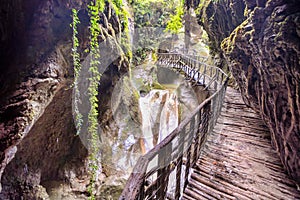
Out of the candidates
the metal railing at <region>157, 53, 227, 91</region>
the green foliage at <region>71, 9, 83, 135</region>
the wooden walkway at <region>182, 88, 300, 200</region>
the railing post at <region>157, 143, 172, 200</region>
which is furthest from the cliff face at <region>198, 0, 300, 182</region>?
the metal railing at <region>157, 53, 227, 91</region>

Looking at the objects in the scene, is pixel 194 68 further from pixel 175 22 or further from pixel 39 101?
pixel 175 22

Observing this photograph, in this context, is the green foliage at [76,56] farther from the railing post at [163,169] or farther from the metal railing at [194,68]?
the metal railing at [194,68]

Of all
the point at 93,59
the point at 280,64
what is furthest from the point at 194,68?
the point at 280,64

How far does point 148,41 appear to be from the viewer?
18.2 m

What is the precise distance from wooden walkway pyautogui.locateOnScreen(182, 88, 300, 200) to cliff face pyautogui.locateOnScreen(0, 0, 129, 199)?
3.15 meters

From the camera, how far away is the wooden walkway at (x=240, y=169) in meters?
2.75

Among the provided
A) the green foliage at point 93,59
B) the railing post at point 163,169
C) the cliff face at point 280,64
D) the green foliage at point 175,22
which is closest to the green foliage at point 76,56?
the green foliage at point 93,59

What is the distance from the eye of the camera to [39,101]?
3439 millimetres

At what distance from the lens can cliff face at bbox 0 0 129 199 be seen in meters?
3.04

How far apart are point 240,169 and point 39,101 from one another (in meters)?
3.99

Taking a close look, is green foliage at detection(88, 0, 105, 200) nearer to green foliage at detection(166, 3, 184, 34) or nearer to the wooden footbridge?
the wooden footbridge

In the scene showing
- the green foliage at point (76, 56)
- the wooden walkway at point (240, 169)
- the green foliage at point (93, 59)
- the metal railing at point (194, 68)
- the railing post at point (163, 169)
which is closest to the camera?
the railing post at point (163, 169)

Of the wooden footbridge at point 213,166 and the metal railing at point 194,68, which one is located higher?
the metal railing at point 194,68

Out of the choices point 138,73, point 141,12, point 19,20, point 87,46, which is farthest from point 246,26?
point 141,12
